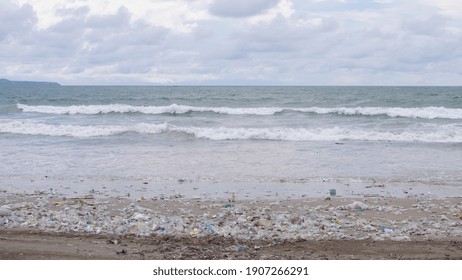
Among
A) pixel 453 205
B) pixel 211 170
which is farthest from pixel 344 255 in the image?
pixel 211 170

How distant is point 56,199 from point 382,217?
5953mm

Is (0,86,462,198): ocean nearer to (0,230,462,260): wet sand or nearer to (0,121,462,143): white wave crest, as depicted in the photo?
(0,121,462,143): white wave crest

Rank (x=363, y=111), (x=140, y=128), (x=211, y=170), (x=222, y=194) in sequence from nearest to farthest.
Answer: (x=222, y=194) → (x=211, y=170) → (x=140, y=128) → (x=363, y=111)

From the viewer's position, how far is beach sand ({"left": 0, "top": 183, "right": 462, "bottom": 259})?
19.8 feet

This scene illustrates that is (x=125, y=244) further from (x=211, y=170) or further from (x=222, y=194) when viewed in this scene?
(x=211, y=170)

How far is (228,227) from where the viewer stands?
726 centimetres

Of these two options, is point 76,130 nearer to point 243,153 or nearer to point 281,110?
point 243,153

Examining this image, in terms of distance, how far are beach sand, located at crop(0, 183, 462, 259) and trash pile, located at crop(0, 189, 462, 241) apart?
0.01 meters

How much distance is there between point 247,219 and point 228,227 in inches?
22.8

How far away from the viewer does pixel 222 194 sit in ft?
33.7

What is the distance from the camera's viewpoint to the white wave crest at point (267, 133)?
20.5 m

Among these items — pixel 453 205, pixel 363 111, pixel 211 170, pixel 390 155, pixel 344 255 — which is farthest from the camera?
pixel 363 111

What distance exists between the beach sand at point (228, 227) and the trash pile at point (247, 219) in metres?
0.01

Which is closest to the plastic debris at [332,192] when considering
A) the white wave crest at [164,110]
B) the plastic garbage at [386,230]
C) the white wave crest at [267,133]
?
the plastic garbage at [386,230]
